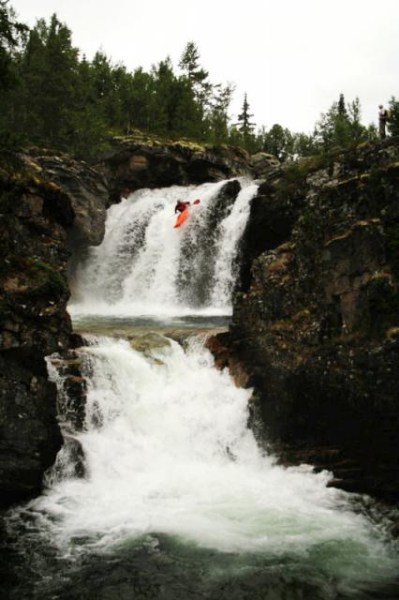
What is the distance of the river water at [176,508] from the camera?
31.0ft

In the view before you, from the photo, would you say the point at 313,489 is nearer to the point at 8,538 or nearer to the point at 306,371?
the point at 306,371

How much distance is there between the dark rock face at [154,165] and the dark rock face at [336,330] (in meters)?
21.3

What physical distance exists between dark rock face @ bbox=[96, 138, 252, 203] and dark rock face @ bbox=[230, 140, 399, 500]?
21252 millimetres

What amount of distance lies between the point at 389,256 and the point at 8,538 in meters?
11.0

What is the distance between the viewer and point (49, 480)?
13.0 meters

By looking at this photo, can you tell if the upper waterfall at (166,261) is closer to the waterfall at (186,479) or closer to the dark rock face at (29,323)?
the waterfall at (186,479)

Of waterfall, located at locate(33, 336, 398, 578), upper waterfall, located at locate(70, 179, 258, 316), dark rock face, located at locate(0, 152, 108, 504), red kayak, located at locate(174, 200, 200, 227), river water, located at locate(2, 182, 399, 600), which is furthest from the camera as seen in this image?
red kayak, located at locate(174, 200, 200, 227)

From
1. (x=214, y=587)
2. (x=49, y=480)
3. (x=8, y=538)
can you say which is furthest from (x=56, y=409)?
(x=214, y=587)

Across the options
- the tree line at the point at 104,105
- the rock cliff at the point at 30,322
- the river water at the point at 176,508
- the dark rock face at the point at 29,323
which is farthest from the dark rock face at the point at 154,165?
the dark rock face at the point at 29,323

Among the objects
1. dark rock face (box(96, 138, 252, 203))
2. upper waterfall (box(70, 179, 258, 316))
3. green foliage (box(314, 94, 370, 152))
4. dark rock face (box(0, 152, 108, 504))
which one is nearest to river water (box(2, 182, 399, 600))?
dark rock face (box(0, 152, 108, 504))

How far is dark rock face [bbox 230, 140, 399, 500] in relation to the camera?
44.6 feet

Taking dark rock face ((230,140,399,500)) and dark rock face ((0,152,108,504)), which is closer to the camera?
dark rock face ((0,152,108,504))

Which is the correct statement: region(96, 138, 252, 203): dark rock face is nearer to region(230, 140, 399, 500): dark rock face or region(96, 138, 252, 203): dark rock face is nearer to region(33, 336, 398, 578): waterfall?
region(230, 140, 399, 500): dark rock face

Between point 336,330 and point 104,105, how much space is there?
40.4m
